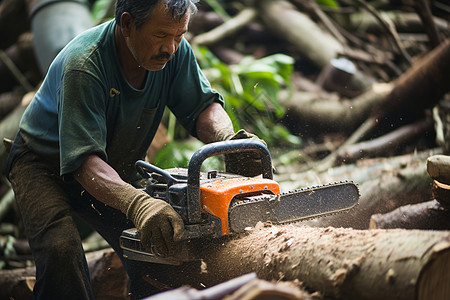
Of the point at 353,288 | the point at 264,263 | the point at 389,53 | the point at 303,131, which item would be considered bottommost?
the point at 303,131

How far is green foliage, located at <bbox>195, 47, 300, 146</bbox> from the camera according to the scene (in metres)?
4.95

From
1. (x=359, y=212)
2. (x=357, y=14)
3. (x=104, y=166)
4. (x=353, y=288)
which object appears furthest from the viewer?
(x=357, y=14)

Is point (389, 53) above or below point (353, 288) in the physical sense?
below

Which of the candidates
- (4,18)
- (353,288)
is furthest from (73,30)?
(353,288)

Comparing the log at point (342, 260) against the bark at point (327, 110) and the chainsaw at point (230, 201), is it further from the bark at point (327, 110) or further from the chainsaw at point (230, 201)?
the bark at point (327, 110)

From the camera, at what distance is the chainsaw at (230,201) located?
197cm

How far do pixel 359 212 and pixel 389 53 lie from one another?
4.29 m

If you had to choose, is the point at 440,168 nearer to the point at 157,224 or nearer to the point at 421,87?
the point at 157,224

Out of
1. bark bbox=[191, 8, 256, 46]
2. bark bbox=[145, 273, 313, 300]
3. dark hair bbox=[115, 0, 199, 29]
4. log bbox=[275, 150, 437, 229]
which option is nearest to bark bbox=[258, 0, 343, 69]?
bark bbox=[191, 8, 256, 46]

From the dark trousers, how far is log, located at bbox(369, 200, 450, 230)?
1.46 m

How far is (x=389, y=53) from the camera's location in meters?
6.96

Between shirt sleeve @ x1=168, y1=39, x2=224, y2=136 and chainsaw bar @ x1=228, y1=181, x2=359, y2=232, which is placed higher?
shirt sleeve @ x1=168, y1=39, x2=224, y2=136

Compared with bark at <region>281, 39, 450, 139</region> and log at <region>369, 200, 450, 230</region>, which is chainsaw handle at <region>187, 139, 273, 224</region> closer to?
log at <region>369, 200, 450, 230</region>

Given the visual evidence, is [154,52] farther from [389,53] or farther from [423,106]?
[389,53]
